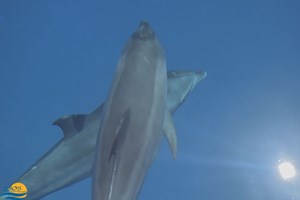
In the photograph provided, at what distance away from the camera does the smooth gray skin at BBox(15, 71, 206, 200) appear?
7.37m

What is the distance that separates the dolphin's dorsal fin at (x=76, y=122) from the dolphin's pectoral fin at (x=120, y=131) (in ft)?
8.71

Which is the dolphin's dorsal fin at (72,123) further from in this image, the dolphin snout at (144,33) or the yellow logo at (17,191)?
the dolphin snout at (144,33)

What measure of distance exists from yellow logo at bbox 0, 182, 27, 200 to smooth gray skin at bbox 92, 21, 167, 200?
3181 mm

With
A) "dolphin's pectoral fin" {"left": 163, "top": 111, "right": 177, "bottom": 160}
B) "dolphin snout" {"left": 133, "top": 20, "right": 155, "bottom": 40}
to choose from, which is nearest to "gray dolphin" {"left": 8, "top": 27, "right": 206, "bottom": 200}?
"dolphin's pectoral fin" {"left": 163, "top": 111, "right": 177, "bottom": 160}

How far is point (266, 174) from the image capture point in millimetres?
11820

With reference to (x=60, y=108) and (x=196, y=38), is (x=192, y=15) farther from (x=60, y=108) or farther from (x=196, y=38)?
(x=60, y=108)

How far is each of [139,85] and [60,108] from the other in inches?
348

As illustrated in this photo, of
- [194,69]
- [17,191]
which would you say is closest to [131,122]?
[17,191]

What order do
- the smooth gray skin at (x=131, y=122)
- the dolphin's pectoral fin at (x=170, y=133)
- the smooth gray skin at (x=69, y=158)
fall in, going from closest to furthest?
the smooth gray skin at (x=131, y=122) → the dolphin's pectoral fin at (x=170, y=133) → the smooth gray skin at (x=69, y=158)

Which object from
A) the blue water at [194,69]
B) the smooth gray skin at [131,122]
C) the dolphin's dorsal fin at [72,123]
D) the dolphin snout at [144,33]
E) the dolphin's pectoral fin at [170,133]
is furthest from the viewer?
the blue water at [194,69]

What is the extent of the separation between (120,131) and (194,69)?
770 centimetres

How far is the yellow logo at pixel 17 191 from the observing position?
7273 mm

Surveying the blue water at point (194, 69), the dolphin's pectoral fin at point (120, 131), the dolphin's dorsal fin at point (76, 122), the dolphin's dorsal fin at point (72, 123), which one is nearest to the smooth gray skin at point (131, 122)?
the dolphin's pectoral fin at point (120, 131)

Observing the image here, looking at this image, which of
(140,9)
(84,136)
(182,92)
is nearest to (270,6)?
(140,9)
